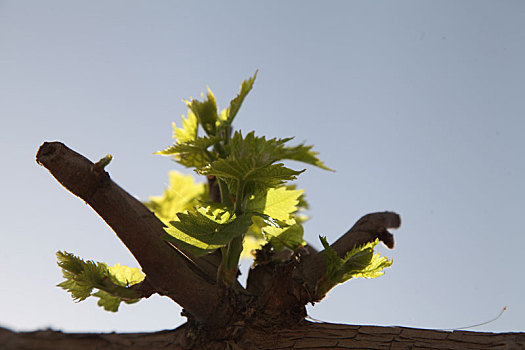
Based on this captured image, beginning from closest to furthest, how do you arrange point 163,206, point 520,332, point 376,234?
point 520,332
point 376,234
point 163,206

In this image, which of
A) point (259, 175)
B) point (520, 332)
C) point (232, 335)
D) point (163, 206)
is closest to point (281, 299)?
point (232, 335)

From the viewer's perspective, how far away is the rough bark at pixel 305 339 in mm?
463

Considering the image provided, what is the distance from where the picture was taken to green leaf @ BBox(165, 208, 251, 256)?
1.70 ft

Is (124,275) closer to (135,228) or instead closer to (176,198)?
(135,228)

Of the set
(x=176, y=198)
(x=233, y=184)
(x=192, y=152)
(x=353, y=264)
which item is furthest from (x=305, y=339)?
(x=176, y=198)

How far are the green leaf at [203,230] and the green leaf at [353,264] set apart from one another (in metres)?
0.14

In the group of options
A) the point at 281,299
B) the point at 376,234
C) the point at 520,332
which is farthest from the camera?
the point at 376,234

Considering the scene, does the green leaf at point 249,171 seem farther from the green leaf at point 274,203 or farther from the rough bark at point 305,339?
the rough bark at point 305,339

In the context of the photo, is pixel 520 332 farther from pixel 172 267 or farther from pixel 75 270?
pixel 75 270

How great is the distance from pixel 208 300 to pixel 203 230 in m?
0.11

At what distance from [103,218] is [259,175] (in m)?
0.21

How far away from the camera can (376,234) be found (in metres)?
0.76

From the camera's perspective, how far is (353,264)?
1.95ft

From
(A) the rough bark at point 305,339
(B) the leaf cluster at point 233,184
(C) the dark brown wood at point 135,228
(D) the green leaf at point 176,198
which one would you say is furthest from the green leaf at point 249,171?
(D) the green leaf at point 176,198
